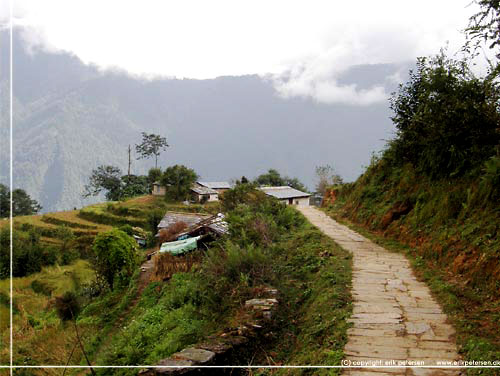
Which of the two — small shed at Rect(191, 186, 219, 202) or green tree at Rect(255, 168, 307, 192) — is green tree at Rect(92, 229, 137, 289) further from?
green tree at Rect(255, 168, 307, 192)

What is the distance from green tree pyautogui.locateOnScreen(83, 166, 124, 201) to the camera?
71438mm

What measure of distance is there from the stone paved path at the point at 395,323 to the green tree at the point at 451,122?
9.62 ft

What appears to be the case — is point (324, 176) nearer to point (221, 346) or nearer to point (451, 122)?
point (451, 122)

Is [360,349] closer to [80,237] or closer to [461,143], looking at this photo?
[461,143]

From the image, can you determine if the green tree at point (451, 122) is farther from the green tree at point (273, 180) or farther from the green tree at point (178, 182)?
the green tree at point (273, 180)

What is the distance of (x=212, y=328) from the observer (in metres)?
6.05

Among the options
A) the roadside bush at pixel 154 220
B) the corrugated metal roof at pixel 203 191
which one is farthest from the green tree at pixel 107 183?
the roadside bush at pixel 154 220

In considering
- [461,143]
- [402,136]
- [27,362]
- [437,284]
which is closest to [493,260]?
[437,284]

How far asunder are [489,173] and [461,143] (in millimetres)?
2103

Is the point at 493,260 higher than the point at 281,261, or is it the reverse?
the point at 493,260

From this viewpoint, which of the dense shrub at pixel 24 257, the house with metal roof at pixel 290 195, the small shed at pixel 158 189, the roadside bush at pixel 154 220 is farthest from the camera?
the small shed at pixel 158 189

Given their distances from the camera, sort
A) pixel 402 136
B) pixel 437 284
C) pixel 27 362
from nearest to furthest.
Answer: pixel 437 284, pixel 27 362, pixel 402 136

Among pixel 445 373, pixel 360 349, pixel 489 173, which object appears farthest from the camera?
pixel 489 173

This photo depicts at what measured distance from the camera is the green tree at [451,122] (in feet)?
26.7
